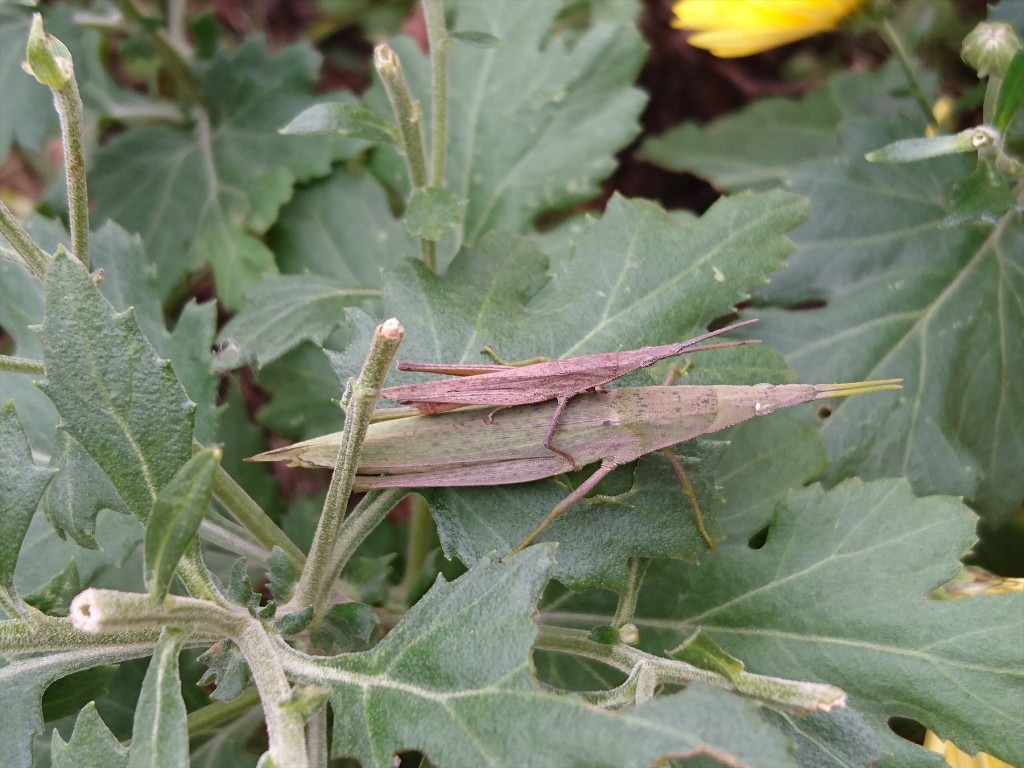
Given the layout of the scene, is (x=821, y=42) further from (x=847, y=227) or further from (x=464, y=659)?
(x=464, y=659)

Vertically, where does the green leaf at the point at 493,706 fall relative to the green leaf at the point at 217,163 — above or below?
below

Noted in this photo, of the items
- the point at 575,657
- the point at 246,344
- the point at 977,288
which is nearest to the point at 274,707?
the point at 575,657

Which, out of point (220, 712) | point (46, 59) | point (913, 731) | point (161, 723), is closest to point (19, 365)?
point (46, 59)

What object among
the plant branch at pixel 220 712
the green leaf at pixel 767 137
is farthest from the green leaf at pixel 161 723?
the green leaf at pixel 767 137

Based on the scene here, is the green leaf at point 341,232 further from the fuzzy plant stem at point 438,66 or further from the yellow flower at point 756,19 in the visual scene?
the yellow flower at point 756,19

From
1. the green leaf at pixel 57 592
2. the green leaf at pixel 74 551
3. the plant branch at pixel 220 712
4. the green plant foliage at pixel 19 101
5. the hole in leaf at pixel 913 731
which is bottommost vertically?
the hole in leaf at pixel 913 731

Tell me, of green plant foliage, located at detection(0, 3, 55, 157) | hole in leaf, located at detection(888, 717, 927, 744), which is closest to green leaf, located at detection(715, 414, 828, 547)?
hole in leaf, located at detection(888, 717, 927, 744)
